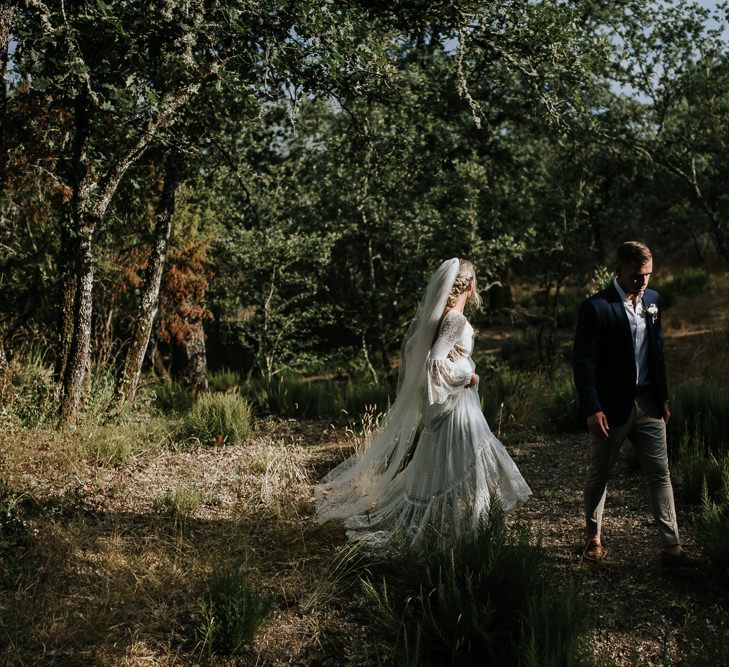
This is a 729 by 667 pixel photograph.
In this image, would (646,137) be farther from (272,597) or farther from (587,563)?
(272,597)

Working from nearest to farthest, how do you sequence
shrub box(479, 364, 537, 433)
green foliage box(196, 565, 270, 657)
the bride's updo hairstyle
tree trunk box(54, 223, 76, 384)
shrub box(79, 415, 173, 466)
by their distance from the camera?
green foliage box(196, 565, 270, 657) → the bride's updo hairstyle → shrub box(79, 415, 173, 466) → tree trunk box(54, 223, 76, 384) → shrub box(479, 364, 537, 433)

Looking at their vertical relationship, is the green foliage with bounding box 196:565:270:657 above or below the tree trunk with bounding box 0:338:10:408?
below

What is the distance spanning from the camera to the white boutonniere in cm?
416

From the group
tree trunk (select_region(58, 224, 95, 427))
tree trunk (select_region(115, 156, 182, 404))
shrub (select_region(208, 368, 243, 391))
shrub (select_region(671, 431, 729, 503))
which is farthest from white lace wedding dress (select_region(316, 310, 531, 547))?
shrub (select_region(208, 368, 243, 391))

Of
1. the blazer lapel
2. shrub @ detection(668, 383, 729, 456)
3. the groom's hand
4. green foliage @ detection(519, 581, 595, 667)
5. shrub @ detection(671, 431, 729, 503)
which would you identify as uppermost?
the blazer lapel

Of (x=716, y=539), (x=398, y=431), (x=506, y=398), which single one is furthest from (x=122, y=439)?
(x=716, y=539)

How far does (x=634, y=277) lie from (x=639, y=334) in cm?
36

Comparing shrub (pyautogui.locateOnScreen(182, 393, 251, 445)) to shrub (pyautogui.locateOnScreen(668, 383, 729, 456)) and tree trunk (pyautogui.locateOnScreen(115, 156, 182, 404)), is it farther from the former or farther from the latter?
shrub (pyautogui.locateOnScreen(668, 383, 729, 456))

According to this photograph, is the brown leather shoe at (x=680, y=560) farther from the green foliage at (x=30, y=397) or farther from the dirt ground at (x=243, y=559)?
the green foliage at (x=30, y=397)

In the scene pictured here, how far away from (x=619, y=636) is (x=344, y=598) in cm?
150

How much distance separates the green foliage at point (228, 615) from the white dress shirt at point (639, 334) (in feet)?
8.39

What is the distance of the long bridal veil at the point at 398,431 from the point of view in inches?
179

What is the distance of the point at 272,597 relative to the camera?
373cm

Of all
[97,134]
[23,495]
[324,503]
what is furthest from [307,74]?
[23,495]
